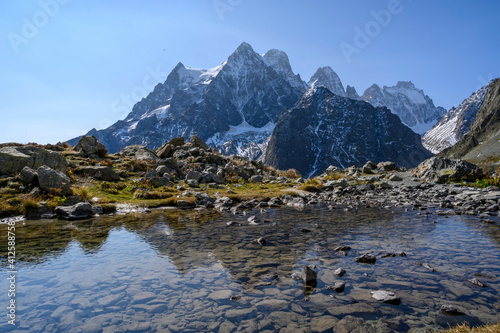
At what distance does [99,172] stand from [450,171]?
1719 inches

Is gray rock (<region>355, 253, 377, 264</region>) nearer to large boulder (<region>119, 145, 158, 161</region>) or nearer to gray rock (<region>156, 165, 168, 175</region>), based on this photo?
gray rock (<region>156, 165, 168, 175</region>)

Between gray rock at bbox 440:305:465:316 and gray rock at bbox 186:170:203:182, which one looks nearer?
gray rock at bbox 440:305:465:316

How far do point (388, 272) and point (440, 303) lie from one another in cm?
194

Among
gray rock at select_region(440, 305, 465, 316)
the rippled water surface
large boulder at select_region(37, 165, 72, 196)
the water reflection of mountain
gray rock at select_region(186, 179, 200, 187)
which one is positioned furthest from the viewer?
gray rock at select_region(186, 179, 200, 187)

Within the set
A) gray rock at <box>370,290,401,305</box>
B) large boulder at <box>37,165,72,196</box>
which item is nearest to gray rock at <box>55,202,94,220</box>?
large boulder at <box>37,165,72,196</box>

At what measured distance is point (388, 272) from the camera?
825 cm

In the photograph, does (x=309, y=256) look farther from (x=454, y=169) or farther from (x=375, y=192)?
(x=454, y=169)

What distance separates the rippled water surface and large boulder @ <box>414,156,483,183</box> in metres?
21.0

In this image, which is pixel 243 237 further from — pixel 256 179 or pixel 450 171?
pixel 450 171

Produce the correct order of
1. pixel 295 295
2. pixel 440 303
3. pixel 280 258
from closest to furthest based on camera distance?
pixel 440 303 → pixel 295 295 → pixel 280 258

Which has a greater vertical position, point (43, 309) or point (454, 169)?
point (454, 169)

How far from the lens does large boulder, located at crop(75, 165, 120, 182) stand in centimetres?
2788

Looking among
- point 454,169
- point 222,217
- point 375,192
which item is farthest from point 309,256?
point 454,169

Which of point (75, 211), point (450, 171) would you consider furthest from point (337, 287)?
point (450, 171)
